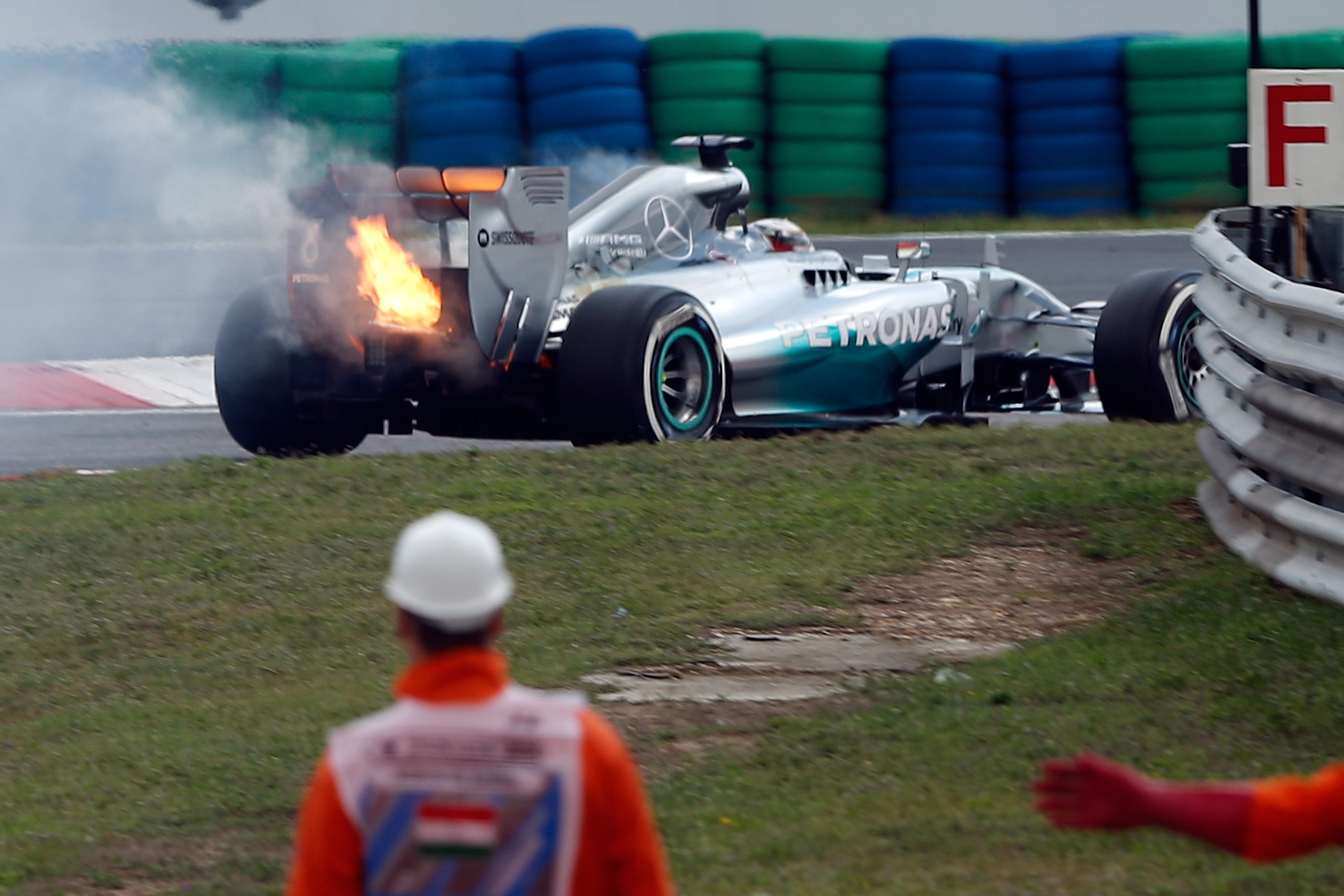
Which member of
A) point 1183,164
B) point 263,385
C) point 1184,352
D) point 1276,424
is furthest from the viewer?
point 1183,164

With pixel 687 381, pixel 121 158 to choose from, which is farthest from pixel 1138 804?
pixel 121 158

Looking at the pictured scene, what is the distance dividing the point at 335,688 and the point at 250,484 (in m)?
2.91

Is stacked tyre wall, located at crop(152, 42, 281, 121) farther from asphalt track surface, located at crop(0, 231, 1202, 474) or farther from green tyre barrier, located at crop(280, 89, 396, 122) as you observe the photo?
asphalt track surface, located at crop(0, 231, 1202, 474)

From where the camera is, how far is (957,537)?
7.69m

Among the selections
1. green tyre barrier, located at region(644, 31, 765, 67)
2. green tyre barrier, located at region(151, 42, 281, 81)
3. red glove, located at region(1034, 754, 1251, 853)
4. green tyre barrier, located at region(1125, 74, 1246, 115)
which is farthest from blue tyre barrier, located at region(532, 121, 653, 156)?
red glove, located at region(1034, 754, 1251, 853)

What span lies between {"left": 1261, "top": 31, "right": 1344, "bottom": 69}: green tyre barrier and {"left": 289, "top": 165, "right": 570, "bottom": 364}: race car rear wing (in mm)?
12622

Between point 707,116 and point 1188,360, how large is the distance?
35.8 feet

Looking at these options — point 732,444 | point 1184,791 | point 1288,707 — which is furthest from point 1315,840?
point 732,444

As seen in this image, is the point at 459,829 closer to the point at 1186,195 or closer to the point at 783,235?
the point at 783,235

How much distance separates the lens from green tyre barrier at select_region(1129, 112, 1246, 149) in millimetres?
20328

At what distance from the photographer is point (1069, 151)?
20.9 metres

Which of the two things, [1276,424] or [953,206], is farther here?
[953,206]

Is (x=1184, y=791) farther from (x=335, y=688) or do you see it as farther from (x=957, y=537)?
(x=957, y=537)

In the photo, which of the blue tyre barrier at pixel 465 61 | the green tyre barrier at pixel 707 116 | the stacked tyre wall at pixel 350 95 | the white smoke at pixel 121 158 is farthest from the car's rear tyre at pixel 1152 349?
the stacked tyre wall at pixel 350 95
